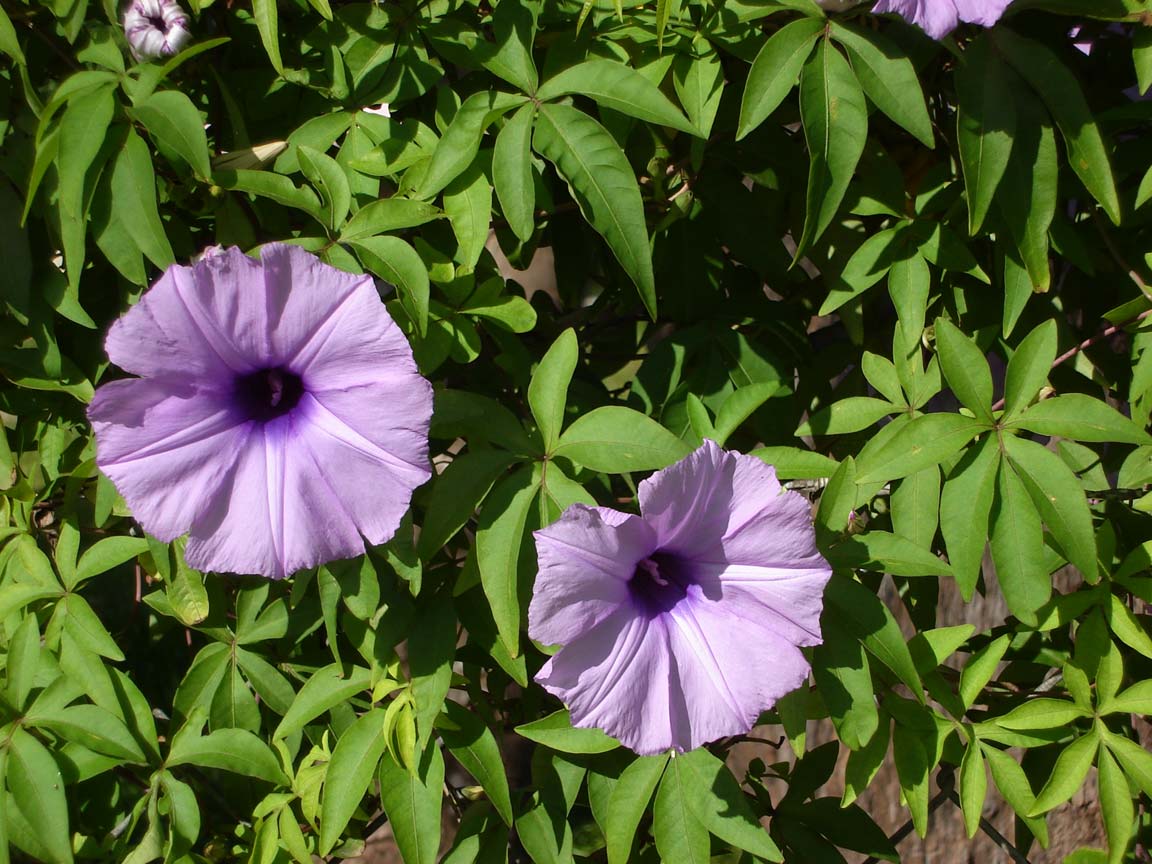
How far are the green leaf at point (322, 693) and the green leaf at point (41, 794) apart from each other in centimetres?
33

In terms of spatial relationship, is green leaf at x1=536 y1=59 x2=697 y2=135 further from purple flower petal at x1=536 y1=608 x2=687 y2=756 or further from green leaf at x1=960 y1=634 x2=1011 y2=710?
green leaf at x1=960 y1=634 x2=1011 y2=710

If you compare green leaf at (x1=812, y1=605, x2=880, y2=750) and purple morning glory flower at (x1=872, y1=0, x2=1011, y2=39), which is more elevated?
purple morning glory flower at (x1=872, y1=0, x2=1011, y2=39)

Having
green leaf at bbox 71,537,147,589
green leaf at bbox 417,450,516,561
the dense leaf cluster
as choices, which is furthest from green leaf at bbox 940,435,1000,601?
green leaf at bbox 71,537,147,589

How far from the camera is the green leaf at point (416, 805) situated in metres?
1.46

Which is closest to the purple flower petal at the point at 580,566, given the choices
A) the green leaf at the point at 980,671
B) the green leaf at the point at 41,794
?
the green leaf at the point at 980,671

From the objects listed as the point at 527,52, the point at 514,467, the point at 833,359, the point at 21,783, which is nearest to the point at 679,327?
the point at 833,359

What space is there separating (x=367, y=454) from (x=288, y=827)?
2.44ft

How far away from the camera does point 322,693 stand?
153cm

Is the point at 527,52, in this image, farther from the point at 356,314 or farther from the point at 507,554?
the point at 507,554

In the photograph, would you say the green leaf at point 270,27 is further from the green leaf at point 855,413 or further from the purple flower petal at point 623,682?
the green leaf at point 855,413

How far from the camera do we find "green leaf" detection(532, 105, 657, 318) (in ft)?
4.13

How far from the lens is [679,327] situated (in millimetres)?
1820

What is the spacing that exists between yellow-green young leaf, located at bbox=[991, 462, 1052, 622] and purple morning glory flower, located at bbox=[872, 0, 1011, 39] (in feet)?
1.85

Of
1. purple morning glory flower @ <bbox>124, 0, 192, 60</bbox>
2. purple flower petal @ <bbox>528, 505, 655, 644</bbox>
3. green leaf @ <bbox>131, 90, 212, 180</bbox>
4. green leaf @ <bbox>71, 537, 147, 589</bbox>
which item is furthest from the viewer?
green leaf @ <bbox>71, 537, 147, 589</bbox>
